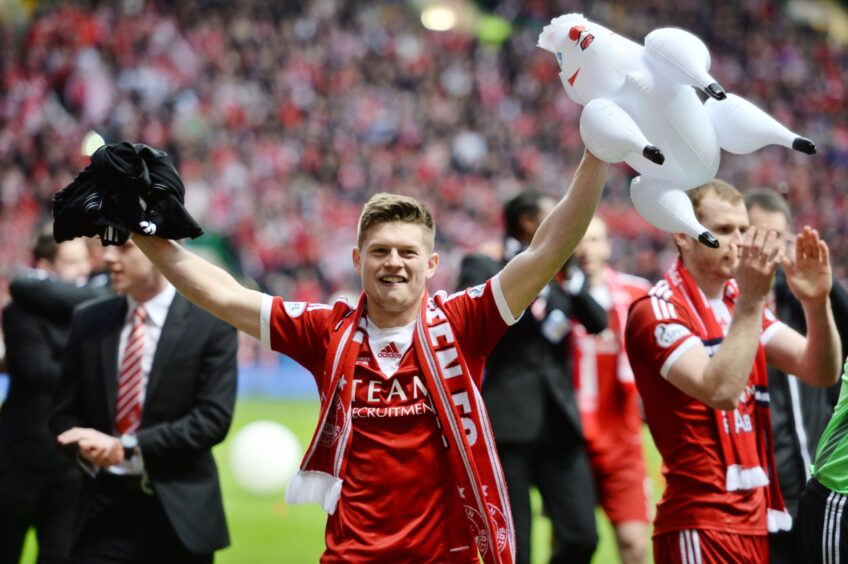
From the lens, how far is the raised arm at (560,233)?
3586 mm

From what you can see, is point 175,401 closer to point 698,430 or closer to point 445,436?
point 445,436

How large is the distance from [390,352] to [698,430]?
50.4 inches

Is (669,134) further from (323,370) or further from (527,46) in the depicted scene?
(527,46)

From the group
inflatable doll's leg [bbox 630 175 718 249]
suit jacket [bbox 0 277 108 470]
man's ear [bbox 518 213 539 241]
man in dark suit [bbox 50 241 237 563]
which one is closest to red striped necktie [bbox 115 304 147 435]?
man in dark suit [bbox 50 241 237 563]

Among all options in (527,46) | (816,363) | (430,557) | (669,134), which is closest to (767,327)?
(816,363)

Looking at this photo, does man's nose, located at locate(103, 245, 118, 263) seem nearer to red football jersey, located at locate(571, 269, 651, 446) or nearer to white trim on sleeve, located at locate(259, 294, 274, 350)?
white trim on sleeve, located at locate(259, 294, 274, 350)

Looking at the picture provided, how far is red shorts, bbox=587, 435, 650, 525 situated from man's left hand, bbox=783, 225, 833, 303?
2.61 meters

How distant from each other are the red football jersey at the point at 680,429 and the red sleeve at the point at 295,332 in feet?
4.23

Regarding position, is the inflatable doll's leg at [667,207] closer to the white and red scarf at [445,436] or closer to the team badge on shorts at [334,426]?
the white and red scarf at [445,436]

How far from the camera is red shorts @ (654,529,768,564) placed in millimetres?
4117

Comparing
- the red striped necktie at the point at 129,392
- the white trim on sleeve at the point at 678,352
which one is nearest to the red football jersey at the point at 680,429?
the white trim on sleeve at the point at 678,352

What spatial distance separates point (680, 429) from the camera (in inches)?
170

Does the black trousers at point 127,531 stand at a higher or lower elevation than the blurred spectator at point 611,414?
lower

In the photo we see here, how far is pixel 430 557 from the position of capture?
3719 millimetres
